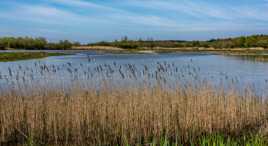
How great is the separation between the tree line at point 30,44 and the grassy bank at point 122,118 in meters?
74.3

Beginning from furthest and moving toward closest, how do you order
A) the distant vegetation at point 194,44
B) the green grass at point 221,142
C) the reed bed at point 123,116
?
the distant vegetation at point 194,44 < the reed bed at point 123,116 < the green grass at point 221,142

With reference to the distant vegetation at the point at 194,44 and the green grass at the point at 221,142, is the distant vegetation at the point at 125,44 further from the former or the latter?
the green grass at the point at 221,142

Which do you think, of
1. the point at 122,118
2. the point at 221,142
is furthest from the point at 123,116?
the point at 221,142

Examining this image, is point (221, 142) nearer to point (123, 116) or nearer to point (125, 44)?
point (123, 116)

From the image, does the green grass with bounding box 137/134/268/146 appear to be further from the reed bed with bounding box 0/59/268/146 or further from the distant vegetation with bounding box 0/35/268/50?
the distant vegetation with bounding box 0/35/268/50

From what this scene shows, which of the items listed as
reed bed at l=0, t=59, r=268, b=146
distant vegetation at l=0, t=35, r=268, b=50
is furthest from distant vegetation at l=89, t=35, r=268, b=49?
reed bed at l=0, t=59, r=268, b=146

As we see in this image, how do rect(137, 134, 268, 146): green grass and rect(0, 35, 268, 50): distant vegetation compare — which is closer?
rect(137, 134, 268, 146): green grass

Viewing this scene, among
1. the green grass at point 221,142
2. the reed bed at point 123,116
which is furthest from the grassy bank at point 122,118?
the green grass at point 221,142

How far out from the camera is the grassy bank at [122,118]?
682cm

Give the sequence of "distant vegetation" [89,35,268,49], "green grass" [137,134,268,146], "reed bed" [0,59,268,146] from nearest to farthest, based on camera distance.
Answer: "green grass" [137,134,268,146] → "reed bed" [0,59,268,146] → "distant vegetation" [89,35,268,49]

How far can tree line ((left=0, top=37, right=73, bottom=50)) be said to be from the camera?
7956 cm

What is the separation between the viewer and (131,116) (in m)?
7.02

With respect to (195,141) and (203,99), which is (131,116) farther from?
(203,99)

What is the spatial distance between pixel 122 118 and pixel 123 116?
0.05m
